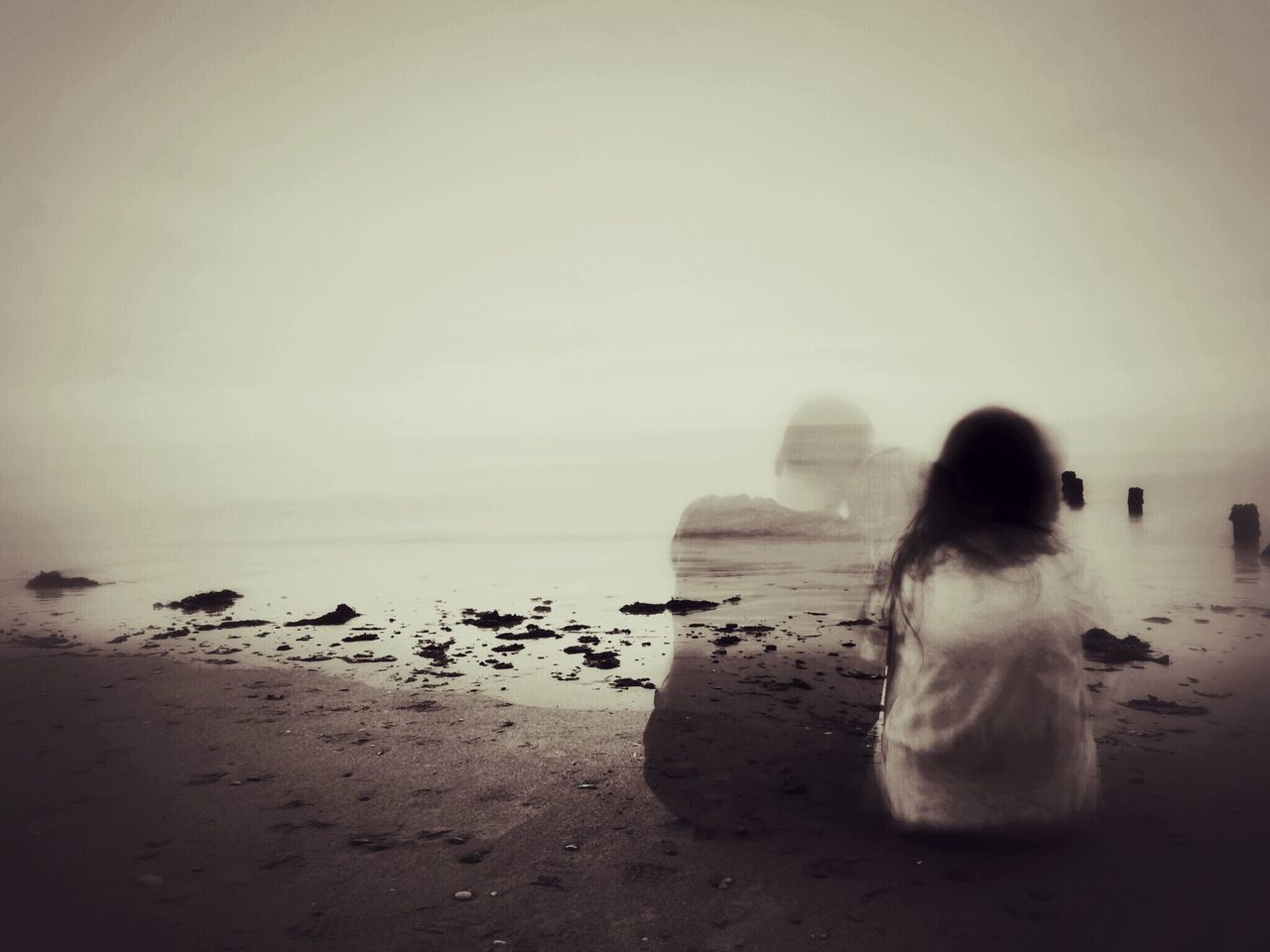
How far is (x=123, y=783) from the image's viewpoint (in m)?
5.57

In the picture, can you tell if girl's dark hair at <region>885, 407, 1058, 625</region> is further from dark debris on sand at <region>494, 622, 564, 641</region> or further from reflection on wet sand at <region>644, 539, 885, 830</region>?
dark debris on sand at <region>494, 622, 564, 641</region>

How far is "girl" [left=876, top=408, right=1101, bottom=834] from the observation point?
392 cm

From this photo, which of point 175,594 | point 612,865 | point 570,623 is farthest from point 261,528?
point 612,865

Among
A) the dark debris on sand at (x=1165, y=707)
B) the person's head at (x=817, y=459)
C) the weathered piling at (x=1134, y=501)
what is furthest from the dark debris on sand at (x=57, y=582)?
the weathered piling at (x=1134, y=501)

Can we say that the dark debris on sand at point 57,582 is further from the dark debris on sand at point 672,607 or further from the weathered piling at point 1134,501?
the weathered piling at point 1134,501

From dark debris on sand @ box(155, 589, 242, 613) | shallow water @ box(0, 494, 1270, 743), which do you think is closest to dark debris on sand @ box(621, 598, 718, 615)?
shallow water @ box(0, 494, 1270, 743)

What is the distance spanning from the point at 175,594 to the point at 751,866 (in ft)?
51.3

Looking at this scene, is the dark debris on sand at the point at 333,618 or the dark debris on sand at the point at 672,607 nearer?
the dark debris on sand at the point at 672,607

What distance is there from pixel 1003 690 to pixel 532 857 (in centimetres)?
277

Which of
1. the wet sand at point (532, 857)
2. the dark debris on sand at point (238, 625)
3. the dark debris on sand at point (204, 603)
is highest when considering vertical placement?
the dark debris on sand at point (204, 603)

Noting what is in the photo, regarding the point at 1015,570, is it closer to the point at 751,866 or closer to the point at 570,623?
the point at 751,866

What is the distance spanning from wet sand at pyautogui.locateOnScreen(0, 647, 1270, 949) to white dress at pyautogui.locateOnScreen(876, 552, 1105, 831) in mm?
433

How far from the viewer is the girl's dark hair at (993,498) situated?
3941 mm

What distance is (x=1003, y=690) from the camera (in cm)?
391
